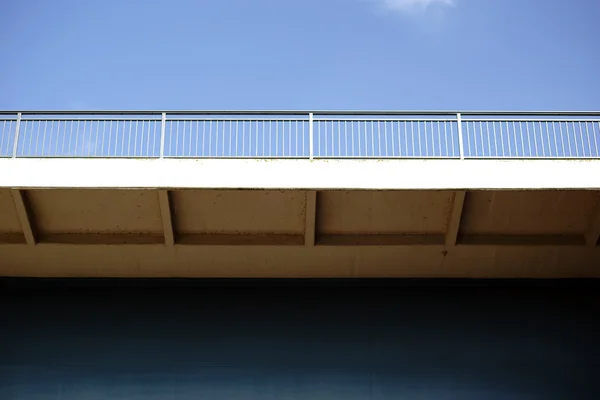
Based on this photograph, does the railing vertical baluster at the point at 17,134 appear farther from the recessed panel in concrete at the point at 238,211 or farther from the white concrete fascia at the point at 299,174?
the recessed panel in concrete at the point at 238,211

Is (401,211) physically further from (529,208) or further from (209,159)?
(209,159)

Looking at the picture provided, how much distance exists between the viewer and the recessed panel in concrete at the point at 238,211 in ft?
58.7

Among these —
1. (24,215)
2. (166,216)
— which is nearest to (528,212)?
(166,216)

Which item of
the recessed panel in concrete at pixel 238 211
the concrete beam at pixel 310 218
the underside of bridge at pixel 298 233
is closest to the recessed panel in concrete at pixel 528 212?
the underside of bridge at pixel 298 233

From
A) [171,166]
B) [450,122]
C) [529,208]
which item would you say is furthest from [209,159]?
[529,208]

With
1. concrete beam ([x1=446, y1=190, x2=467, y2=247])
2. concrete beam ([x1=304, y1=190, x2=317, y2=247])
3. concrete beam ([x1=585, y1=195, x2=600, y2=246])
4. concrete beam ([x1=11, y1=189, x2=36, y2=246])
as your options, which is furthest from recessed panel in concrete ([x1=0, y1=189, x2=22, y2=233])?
concrete beam ([x1=585, y1=195, x2=600, y2=246])

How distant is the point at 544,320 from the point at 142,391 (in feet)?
32.0

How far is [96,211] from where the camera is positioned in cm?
1811

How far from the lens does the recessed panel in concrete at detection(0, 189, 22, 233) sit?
58.5ft

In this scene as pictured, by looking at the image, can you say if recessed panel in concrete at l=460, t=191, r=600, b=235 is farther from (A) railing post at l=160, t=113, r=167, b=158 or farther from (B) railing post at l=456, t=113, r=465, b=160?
(A) railing post at l=160, t=113, r=167, b=158

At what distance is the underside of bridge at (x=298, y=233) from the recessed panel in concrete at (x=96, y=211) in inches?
0.9

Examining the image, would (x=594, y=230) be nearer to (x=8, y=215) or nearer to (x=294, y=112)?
(x=294, y=112)

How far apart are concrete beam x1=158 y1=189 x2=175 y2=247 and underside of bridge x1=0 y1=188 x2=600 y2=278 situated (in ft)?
0.09

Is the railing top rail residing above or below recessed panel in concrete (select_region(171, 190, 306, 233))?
above
